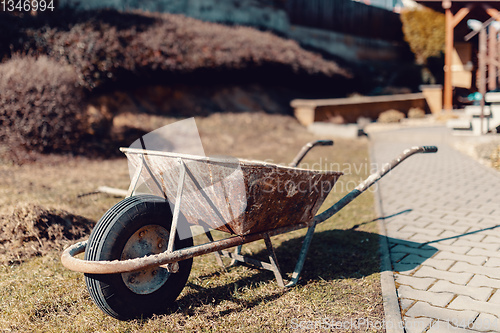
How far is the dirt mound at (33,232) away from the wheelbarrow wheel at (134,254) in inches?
62.5

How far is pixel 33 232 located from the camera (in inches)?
153

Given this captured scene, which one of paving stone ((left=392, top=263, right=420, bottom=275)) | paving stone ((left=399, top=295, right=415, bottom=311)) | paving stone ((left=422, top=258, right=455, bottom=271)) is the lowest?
paving stone ((left=399, top=295, right=415, bottom=311))

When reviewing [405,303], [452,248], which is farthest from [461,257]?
[405,303]

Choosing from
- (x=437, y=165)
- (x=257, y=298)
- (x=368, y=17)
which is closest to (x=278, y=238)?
(x=257, y=298)

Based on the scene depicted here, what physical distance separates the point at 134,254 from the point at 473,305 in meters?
2.26

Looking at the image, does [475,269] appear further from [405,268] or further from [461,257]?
[405,268]

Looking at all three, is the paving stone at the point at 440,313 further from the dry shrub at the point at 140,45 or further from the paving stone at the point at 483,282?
the dry shrub at the point at 140,45

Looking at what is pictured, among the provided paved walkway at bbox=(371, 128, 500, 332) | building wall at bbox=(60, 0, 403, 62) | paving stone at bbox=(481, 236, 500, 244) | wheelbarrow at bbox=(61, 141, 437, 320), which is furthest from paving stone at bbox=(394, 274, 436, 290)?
building wall at bbox=(60, 0, 403, 62)

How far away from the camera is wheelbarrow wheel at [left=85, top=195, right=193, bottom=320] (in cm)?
245

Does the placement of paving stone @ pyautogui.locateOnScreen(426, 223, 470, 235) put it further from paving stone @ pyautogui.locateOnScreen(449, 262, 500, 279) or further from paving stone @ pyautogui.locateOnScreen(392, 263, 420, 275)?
paving stone @ pyautogui.locateOnScreen(392, 263, 420, 275)

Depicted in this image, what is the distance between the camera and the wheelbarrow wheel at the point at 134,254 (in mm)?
2445

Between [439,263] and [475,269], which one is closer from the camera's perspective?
[475,269]

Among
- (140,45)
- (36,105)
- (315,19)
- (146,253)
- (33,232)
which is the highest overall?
(315,19)

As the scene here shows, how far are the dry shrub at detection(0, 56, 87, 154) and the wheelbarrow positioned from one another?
569cm
